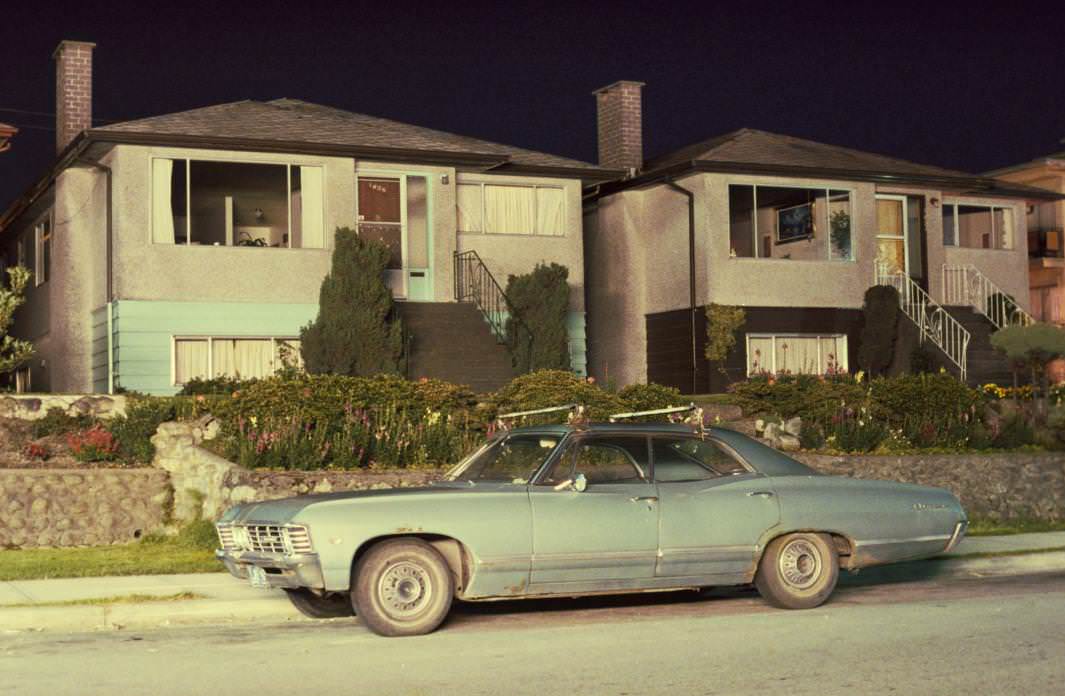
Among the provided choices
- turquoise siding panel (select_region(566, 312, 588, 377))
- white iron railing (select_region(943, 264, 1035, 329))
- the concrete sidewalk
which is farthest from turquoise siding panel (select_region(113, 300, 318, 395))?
white iron railing (select_region(943, 264, 1035, 329))

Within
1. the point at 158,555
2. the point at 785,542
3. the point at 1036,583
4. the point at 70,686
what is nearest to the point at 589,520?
the point at 785,542

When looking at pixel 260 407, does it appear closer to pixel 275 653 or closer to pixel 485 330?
pixel 275 653

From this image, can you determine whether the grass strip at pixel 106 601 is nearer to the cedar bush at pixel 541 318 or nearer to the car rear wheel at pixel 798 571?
the car rear wheel at pixel 798 571

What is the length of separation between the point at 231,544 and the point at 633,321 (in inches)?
852

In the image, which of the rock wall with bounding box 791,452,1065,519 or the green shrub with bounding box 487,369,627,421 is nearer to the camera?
the rock wall with bounding box 791,452,1065,519

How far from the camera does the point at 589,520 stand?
431 inches

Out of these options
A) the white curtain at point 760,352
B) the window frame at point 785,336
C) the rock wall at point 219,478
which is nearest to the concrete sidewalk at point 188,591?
the rock wall at point 219,478

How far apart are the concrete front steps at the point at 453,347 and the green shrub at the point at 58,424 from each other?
6.55 meters

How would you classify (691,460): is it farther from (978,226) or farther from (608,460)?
(978,226)

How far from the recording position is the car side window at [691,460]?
11.5m

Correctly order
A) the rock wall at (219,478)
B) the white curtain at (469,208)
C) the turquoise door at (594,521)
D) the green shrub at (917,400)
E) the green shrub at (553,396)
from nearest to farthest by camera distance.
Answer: the turquoise door at (594,521) → the rock wall at (219,478) → the green shrub at (553,396) → the green shrub at (917,400) → the white curtain at (469,208)

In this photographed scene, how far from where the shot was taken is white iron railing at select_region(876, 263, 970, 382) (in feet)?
100.0

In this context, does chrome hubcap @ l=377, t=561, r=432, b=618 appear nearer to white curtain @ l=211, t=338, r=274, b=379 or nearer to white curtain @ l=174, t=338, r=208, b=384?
white curtain @ l=174, t=338, r=208, b=384

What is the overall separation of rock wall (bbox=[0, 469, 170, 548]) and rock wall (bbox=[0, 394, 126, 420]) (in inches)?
109
